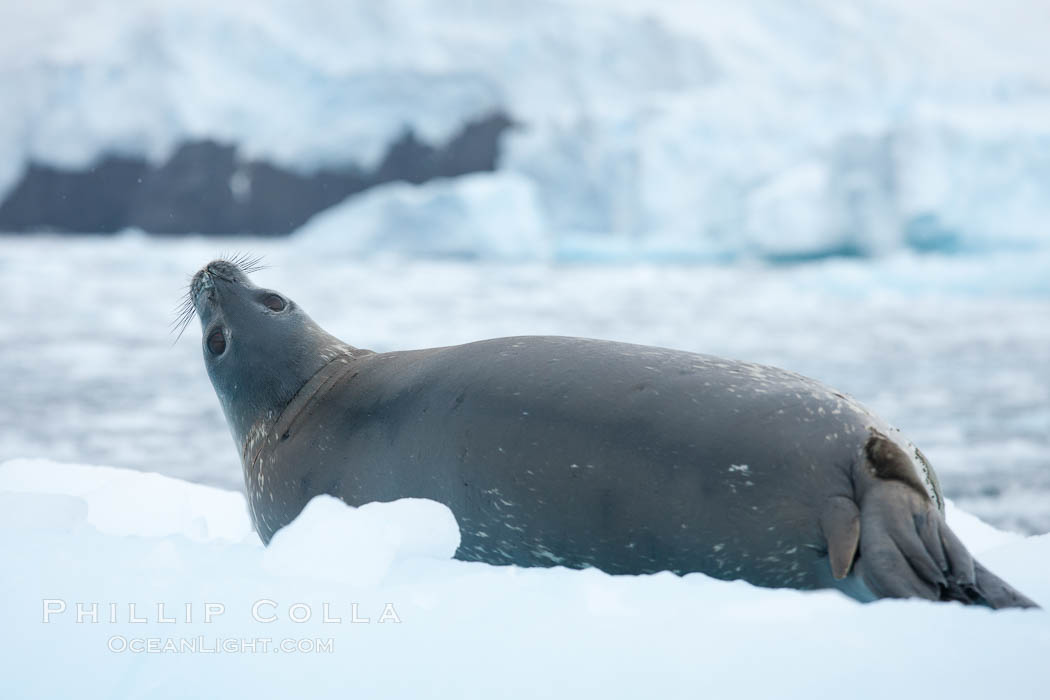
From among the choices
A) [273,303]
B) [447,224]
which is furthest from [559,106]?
[273,303]

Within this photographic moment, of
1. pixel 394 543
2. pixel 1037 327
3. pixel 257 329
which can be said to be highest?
pixel 257 329

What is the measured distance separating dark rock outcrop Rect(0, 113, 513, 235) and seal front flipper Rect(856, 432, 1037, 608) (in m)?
17.5

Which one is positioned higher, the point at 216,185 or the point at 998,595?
the point at 998,595

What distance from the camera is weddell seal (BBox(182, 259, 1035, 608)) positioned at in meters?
1.56

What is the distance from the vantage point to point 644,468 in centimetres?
169

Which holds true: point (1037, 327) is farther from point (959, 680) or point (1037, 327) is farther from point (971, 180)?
point (959, 680)

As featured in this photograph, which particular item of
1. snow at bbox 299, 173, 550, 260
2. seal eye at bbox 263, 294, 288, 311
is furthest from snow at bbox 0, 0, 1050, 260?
seal eye at bbox 263, 294, 288, 311

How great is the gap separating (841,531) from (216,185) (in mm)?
19343

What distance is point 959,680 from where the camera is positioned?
1258 millimetres

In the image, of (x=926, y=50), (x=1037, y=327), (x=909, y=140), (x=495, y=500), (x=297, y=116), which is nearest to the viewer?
(x=495, y=500)

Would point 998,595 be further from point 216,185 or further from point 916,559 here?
point 216,185

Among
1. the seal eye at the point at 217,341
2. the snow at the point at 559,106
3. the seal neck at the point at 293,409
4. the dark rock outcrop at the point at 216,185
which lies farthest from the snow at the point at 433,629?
the dark rock outcrop at the point at 216,185

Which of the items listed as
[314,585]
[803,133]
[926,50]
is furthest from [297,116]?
[314,585]

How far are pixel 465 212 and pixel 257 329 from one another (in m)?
12.8
